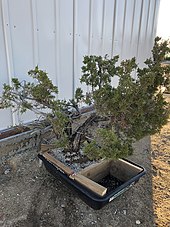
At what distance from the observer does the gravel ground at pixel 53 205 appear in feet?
4.51

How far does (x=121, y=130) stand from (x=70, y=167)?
1.91 feet

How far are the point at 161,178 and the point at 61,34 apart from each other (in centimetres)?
175

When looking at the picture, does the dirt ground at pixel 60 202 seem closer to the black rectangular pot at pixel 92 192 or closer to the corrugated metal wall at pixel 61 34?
the black rectangular pot at pixel 92 192

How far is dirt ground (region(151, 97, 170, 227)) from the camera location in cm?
148

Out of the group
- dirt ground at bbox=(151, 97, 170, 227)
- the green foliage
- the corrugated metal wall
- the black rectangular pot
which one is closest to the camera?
the green foliage

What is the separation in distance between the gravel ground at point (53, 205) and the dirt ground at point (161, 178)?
5cm

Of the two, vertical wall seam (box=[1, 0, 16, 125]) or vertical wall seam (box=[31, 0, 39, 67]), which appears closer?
vertical wall seam (box=[1, 0, 16, 125])

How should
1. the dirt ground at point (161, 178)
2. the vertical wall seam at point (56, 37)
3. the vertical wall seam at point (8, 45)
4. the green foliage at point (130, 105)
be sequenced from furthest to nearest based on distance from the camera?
1. the vertical wall seam at point (56, 37)
2. the vertical wall seam at point (8, 45)
3. the dirt ground at point (161, 178)
4. the green foliage at point (130, 105)

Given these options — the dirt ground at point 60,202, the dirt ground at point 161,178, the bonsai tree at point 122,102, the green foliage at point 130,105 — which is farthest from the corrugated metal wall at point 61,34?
the dirt ground at point 161,178

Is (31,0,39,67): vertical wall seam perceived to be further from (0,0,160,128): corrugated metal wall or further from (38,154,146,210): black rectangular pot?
(38,154,146,210): black rectangular pot

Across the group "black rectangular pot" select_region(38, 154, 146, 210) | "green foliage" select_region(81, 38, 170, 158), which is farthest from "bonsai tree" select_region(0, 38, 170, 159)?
"black rectangular pot" select_region(38, 154, 146, 210)

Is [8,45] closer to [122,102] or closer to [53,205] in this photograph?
[122,102]

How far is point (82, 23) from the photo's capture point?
230 cm

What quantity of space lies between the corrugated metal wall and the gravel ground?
1.77 feet
